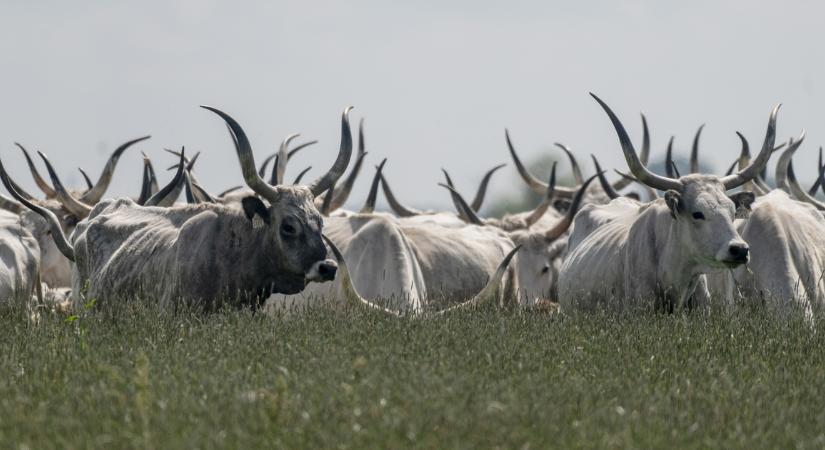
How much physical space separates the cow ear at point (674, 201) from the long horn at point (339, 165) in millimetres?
2150

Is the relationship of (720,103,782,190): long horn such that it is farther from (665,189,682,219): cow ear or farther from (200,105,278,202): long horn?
(200,105,278,202): long horn

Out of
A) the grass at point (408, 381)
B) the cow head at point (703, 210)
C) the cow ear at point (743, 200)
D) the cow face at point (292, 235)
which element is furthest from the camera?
the cow ear at point (743, 200)

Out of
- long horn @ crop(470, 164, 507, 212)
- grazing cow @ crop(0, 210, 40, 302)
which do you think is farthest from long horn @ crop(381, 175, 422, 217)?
grazing cow @ crop(0, 210, 40, 302)

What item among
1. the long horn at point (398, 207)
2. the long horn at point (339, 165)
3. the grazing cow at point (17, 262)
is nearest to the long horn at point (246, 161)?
the long horn at point (339, 165)

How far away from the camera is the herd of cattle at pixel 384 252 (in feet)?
31.0

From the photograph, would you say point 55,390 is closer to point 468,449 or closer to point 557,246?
point 468,449

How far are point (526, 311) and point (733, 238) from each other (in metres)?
1.82

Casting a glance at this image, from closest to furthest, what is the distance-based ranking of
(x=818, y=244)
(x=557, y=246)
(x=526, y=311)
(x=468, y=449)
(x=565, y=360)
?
(x=468, y=449), (x=565, y=360), (x=526, y=311), (x=818, y=244), (x=557, y=246)

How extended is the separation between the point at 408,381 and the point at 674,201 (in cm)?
447

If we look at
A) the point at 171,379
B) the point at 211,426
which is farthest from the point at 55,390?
the point at 211,426

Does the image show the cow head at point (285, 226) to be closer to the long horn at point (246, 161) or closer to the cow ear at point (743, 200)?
the long horn at point (246, 161)

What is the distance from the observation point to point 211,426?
5078 mm

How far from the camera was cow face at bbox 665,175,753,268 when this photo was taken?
30.7 feet

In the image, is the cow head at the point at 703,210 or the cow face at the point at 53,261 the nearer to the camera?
the cow head at the point at 703,210
